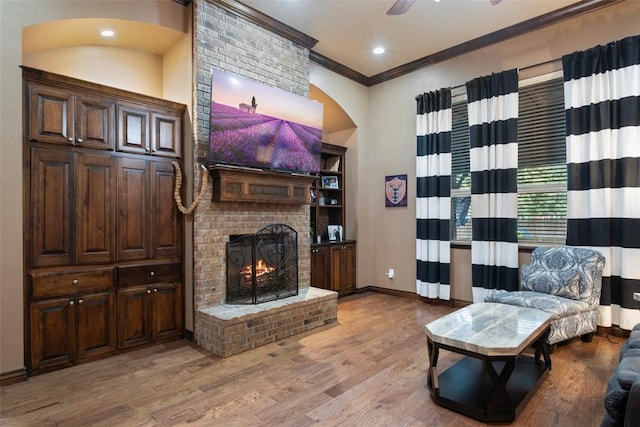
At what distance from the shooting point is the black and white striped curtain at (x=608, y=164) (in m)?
3.30

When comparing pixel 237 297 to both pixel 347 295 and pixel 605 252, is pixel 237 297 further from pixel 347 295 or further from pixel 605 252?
pixel 605 252

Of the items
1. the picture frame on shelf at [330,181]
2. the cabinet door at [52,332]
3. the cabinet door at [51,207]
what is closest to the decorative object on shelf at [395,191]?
the picture frame on shelf at [330,181]

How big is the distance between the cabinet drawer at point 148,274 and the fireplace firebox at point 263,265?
522mm

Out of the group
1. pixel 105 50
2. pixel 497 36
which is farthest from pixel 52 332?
pixel 497 36

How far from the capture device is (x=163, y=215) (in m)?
3.40

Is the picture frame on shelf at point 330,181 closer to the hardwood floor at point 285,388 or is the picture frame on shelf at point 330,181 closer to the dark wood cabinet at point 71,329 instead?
the hardwood floor at point 285,388

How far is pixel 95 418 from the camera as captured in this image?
6.90 feet

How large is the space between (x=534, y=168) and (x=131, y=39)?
4.63 metres

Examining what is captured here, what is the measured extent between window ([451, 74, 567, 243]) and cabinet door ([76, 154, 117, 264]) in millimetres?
4354

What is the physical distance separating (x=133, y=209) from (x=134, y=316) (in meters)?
0.99

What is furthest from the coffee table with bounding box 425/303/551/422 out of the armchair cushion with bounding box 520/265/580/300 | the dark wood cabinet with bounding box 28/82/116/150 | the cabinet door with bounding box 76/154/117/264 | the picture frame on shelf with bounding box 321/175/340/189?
the dark wood cabinet with bounding box 28/82/116/150

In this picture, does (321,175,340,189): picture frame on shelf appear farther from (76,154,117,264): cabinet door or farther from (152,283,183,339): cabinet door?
(76,154,117,264): cabinet door

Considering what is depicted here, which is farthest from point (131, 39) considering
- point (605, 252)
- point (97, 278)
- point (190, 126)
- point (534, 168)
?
point (605, 252)

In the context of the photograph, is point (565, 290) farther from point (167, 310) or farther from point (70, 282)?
point (70, 282)
